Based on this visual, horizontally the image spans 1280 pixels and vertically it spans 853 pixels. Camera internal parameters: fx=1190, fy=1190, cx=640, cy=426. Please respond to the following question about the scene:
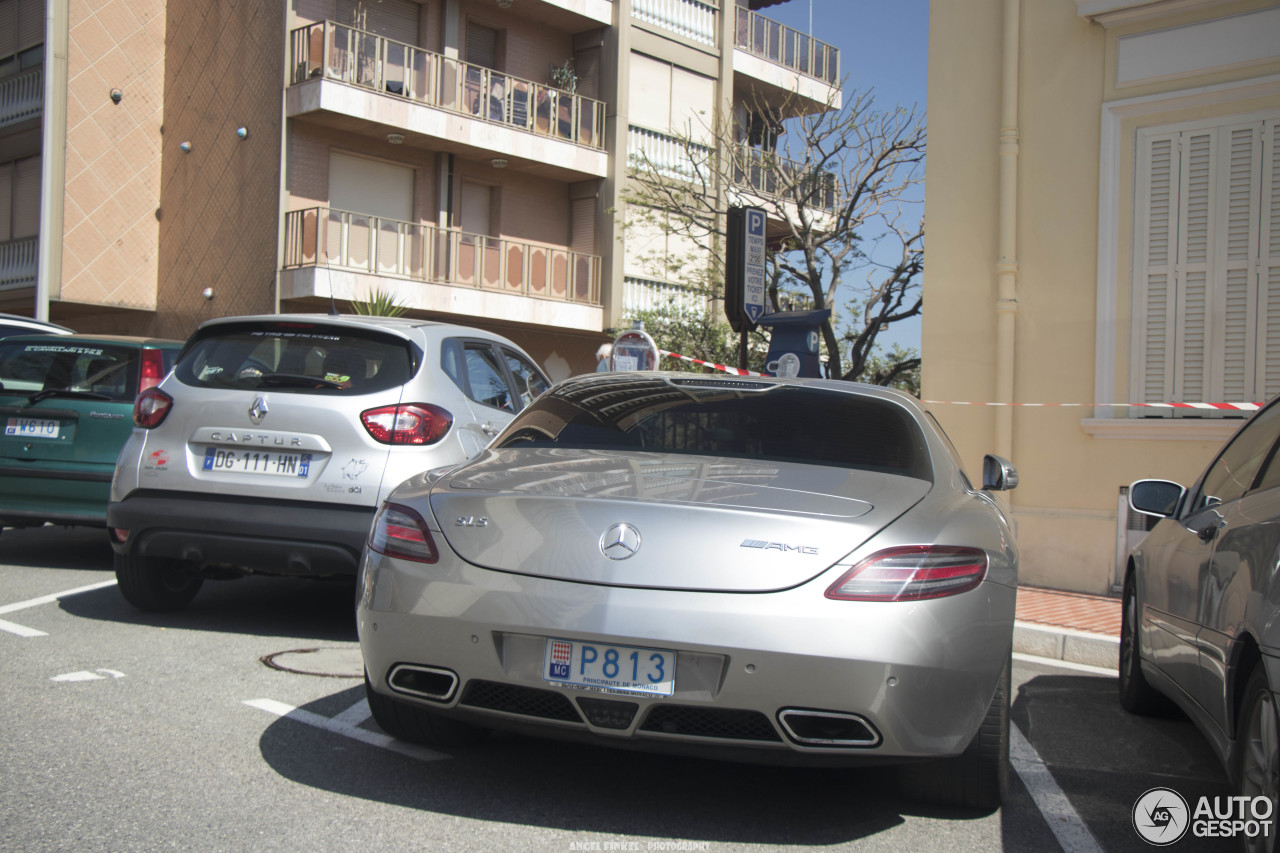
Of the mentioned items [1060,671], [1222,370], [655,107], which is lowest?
[1060,671]

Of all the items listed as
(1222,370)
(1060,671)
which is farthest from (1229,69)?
(1060,671)

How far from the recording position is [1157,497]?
4879mm

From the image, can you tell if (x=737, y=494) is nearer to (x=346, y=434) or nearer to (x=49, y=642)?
(x=346, y=434)

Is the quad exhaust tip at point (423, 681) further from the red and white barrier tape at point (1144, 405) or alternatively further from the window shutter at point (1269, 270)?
the window shutter at point (1269, 270)

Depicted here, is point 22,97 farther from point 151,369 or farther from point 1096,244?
point 1096,244

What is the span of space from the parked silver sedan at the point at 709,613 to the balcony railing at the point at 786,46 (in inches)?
1048

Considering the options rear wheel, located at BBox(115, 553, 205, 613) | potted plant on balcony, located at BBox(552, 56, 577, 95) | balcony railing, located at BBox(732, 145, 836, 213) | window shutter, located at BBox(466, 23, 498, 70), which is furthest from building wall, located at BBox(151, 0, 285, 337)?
rear wheel, located at BBox(115, 553, 205, 613)

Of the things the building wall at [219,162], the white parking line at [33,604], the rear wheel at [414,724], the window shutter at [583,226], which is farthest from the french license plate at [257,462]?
the window shutter at [583,226]

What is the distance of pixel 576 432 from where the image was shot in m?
4.28

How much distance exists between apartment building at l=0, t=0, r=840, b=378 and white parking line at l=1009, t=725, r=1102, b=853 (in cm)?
1530

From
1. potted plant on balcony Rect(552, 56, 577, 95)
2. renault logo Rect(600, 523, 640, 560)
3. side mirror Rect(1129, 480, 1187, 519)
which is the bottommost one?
renault logo Rect(600, 523, 640, 560)

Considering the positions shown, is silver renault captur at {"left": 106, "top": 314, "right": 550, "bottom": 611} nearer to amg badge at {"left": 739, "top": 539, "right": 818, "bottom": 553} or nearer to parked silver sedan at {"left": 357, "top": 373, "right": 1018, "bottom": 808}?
parked silver sedan at {"left": 357, "top": 373, "right": 1018, "bottom": 808}

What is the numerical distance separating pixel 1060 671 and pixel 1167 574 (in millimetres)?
2234

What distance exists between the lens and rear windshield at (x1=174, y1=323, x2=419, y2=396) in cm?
595
